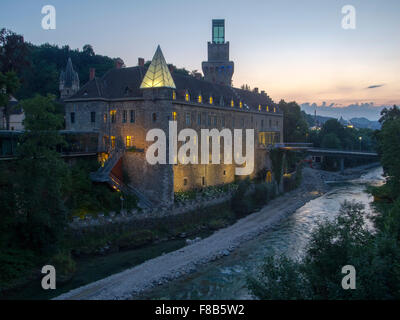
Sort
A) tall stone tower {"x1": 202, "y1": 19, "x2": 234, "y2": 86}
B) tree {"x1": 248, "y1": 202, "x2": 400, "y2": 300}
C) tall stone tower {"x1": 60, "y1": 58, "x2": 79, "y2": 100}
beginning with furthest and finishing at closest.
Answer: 1. tall stone tower {"x1": 60, "y1": 58, "x2": 79, "y2": 100}
2. tall stone tower {"x1": 202, "y1": 19, "x2": 234, "y2": 86}
3. tree {"x1": 248, "y1": 202, "x2": 400, "y2": 300}

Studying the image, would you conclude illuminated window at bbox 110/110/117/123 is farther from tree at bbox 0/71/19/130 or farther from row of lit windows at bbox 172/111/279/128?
tree at bbox 0/71/19/130

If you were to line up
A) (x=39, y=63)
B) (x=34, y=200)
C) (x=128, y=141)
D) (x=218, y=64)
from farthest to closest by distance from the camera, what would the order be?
(x=39, y=63) < (x=218, y=64) < (x=128, y=141) < (x=34, y=200)

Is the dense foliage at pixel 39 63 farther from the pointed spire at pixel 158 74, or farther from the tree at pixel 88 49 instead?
the pointed spire at pixel 158 74

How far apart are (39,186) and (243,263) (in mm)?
15454

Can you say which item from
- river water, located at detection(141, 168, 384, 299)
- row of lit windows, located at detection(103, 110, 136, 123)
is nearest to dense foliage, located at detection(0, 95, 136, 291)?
river water, located at detection(141, 168, 384, 299)

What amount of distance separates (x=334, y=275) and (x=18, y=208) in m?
20.4

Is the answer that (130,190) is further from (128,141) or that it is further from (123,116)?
(123,116)

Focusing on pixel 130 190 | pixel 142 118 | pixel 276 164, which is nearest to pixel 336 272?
pixel 130 190

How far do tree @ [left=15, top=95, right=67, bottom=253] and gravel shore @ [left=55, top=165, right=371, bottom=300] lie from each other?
5.16 m

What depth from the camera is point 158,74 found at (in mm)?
35781

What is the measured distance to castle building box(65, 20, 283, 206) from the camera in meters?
36.0

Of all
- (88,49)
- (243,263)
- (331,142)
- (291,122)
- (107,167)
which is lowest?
(243,263)

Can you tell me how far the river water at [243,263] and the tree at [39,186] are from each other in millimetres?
8181
